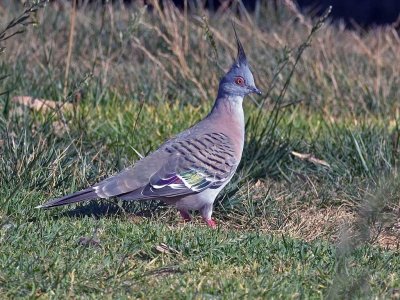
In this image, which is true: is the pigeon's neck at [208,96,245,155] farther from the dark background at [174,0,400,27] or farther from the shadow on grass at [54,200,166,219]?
the dark background at [174,0,400,27]

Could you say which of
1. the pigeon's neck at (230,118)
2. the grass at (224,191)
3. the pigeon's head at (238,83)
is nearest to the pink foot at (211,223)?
the grass at (224,191)

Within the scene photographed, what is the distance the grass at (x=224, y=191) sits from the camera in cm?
446

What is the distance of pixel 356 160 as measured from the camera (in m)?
6.78

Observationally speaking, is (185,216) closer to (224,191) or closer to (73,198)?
(224,191)

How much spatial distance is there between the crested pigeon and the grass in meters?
0.15

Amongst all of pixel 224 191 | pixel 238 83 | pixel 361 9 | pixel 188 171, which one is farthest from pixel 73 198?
pixel 361 9

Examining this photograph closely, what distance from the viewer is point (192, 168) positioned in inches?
229

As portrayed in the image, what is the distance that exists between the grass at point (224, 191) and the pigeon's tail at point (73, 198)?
0.37 ft

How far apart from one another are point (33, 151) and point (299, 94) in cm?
326

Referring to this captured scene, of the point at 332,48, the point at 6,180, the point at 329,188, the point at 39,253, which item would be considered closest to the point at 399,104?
the point at 332,48

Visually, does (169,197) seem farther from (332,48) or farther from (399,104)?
(332,48)

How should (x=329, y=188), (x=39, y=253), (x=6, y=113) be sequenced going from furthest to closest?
1. (x=6, y=113)
2. (x=329, y=188)
3. (x=39, y=253)

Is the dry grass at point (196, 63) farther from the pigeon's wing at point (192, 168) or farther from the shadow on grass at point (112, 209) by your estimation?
the shadow on grass at point (112, 209)

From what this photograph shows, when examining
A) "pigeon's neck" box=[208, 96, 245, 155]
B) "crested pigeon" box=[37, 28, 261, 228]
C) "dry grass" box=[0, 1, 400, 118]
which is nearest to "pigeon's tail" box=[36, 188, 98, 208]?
"crested pigeon" box=[37, 28, 261, 228]
